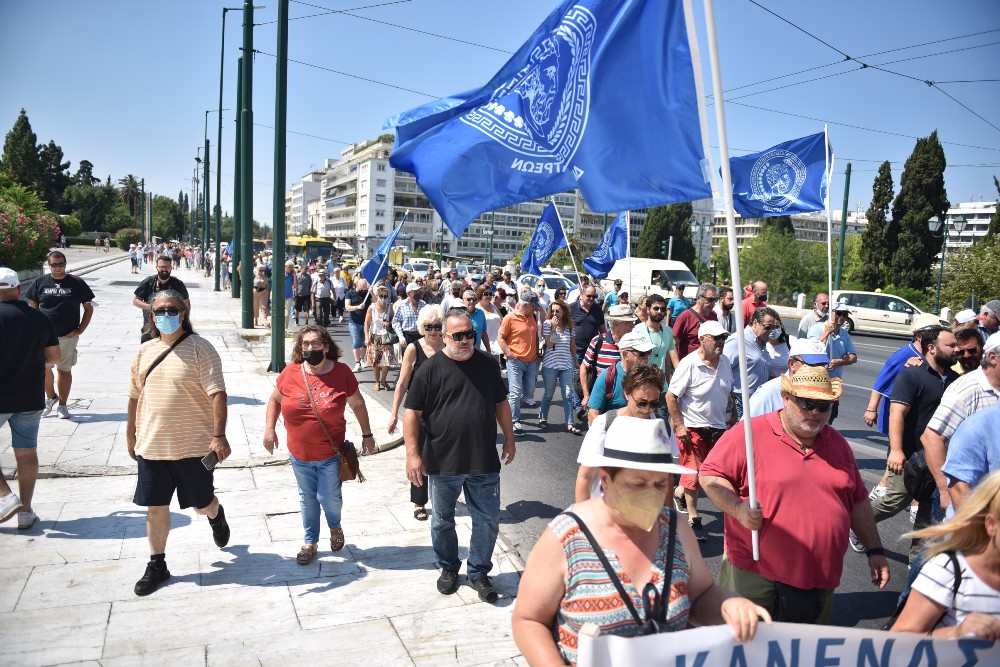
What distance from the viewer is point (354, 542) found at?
5531mm

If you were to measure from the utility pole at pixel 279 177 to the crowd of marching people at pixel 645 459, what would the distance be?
3.75 meters

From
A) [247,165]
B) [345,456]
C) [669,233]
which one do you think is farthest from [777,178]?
[669,233]

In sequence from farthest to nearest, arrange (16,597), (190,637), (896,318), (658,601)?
(896,318)
(16,597)
(190,637)
(658,601)

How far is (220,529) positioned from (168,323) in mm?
1466

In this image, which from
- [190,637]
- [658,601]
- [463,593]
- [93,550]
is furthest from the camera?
[93,550]

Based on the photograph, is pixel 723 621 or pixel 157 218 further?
pixel 157 218

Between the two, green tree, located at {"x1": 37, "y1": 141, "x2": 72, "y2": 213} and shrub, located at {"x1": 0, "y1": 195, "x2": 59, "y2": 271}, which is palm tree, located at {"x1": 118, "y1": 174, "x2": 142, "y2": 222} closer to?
green tree, located at {"x1": 37, "y1": 141, "x2": 72, "y2": 213}

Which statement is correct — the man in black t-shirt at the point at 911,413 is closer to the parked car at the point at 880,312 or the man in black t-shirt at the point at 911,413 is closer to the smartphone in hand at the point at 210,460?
the smartphone in hand at the point at 210,460

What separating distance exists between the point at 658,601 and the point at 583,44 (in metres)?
3.35

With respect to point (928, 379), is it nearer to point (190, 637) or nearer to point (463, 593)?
point (463, 593)

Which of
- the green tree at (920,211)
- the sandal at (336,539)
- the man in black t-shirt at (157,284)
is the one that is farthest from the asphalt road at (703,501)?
the green tree at (920,211)

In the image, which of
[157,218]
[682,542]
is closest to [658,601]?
[682,542]

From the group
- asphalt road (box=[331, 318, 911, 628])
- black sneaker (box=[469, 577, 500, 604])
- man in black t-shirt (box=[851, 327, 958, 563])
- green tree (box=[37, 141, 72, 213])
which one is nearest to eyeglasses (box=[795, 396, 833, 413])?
asphalt road (box=[331, 318, 911, 628])

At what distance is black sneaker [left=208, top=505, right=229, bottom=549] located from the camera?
16.7 feet
